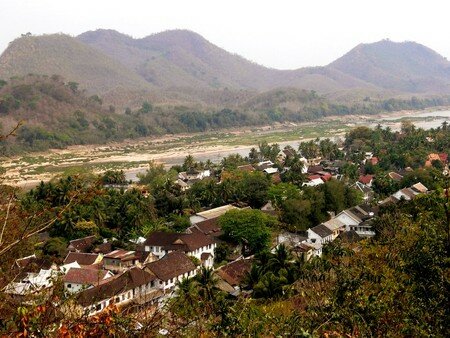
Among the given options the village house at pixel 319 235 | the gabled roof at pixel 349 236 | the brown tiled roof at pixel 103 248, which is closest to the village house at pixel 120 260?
the brown tiled roof at pixel 103 248

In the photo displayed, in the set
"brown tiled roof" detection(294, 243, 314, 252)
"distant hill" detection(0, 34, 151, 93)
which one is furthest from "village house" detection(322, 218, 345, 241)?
"distant hill" detection(0, 34, 151, 93)

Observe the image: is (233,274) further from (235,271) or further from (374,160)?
(374,160)

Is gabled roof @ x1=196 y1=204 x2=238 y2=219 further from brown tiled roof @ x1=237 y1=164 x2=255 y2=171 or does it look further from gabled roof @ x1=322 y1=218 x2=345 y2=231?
brown tiled roof @ x1=237 y1=164 x2=255 y2=171

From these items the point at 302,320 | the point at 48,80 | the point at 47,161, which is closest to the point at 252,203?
the point at 302,320

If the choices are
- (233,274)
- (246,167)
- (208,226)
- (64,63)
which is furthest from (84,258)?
(64,63)

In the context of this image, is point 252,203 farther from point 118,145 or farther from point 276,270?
point 118,145
